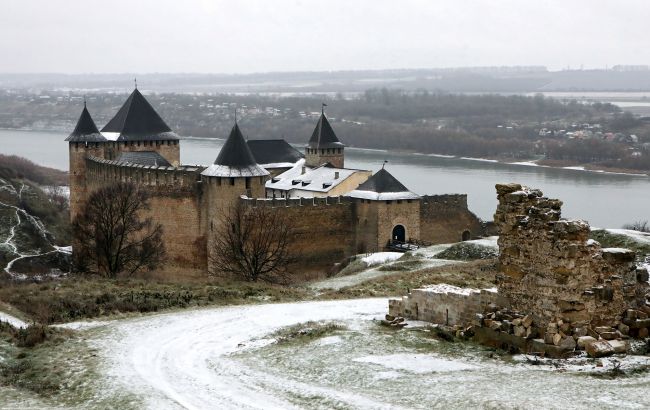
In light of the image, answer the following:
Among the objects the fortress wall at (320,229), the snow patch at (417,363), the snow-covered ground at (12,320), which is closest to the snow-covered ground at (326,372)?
the snow patch at (417,363)

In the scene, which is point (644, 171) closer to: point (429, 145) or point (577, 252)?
point (429, 145)

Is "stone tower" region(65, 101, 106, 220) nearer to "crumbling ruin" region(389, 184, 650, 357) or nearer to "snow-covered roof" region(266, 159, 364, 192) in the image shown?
"snow-covered roof" region(266, 159, 364, 192)

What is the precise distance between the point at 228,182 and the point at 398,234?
4405mm

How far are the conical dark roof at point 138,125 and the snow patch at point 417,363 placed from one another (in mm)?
19793

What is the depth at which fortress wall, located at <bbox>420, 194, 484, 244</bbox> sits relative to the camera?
A: 79.0ft

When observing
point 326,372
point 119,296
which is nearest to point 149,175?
point 119,296

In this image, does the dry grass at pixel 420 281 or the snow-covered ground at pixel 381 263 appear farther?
the snow-covered ground at pixel 381 263

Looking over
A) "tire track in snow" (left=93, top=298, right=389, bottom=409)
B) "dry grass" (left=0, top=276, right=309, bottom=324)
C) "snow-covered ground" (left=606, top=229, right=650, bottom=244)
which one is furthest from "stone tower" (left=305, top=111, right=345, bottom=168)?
"tire track in snow" (left=93, top=298, right=389, bottom=409)

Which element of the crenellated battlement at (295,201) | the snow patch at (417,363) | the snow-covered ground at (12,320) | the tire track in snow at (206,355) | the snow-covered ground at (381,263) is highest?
the snow patch at (417,363)

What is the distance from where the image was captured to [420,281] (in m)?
13.7

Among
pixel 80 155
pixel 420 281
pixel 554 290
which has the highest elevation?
pixel 554 290

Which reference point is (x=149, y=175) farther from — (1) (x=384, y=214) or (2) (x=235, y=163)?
(1) (x=384, y=214)

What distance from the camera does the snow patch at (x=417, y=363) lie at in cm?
812

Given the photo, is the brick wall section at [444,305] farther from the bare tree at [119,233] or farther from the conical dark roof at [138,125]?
the conical dark roof at [138,125]
